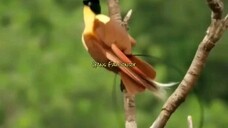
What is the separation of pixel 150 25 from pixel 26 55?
72cm

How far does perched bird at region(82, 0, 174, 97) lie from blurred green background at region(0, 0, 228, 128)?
6.40 feet

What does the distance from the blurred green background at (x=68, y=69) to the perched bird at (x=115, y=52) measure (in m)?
1.95

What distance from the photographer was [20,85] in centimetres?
360

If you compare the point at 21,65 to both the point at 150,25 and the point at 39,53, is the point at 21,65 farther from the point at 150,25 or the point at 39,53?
the point at 150,25

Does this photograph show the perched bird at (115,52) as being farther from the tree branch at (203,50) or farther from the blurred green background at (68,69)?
the blurred green background at (68,69)

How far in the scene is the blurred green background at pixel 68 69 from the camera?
3061mm

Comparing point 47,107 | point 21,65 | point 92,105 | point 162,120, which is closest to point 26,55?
point 21,65

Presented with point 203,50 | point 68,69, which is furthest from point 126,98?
point 68,69

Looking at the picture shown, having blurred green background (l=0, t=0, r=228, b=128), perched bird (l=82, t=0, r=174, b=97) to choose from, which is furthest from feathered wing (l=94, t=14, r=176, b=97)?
blurred green background (l=0, t=0, r=228, b=128)

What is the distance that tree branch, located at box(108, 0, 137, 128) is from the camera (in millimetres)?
855

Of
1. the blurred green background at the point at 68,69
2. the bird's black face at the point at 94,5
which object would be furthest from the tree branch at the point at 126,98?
the blurred green background at the point at 68,69

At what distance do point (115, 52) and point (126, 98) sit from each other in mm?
133

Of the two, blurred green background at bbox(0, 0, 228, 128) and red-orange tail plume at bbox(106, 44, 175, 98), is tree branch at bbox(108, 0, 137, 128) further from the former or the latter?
blurred green background at bbox(0, 0, 228, 128)

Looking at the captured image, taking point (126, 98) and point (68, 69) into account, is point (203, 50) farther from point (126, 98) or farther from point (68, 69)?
point (68, 69)
